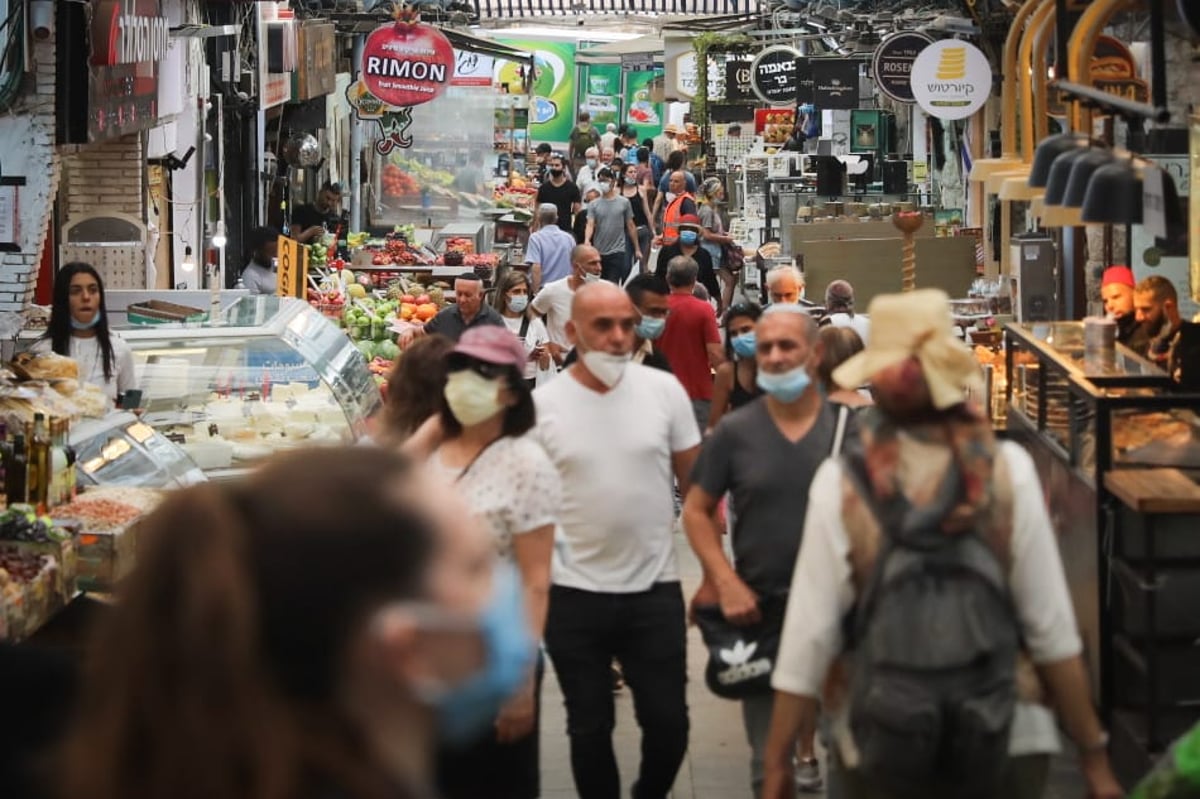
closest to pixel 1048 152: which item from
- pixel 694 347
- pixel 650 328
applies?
pixel 650 328

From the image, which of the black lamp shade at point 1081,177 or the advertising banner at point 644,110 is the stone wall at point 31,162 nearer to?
the black lamp shade at point 1081,177

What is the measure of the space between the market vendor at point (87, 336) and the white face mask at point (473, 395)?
13.9 feet

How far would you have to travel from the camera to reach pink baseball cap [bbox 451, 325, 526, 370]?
5.58 meters

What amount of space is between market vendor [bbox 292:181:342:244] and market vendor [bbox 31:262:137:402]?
7848mm

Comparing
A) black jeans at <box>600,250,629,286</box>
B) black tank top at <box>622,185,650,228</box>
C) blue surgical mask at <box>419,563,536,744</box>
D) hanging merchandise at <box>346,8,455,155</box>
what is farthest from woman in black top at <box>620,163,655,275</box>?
blue surgical mask at <box>419,563,536,744</box>

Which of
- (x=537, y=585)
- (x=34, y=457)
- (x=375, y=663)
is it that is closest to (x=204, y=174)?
(x=34, y=457)

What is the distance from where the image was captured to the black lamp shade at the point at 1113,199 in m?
7.51

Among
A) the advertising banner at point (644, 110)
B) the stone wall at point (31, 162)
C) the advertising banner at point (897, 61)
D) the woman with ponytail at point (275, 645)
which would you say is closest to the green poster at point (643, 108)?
the advertising banner at point (644, 110)

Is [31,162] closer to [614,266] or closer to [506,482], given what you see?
[506,482]

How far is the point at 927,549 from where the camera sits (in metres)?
4.11

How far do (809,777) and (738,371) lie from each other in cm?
287

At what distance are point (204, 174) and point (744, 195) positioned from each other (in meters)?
9.23

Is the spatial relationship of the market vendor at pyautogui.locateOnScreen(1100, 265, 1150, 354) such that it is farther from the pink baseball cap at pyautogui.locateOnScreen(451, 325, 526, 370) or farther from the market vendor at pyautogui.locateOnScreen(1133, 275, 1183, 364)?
the pink baseball cap at pyautogui.locateOnScreen(451, 325, 526, 370)

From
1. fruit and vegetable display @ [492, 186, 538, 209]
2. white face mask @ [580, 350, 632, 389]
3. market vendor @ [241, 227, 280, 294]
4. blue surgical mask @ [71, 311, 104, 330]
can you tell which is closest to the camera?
white face mask @ [580, 350, 632, 389]
